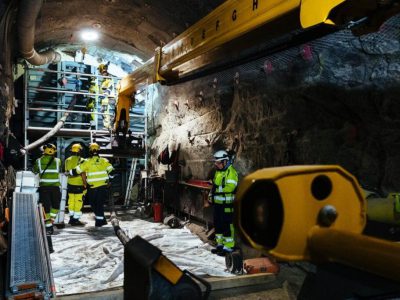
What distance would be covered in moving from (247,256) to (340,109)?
3.00 m

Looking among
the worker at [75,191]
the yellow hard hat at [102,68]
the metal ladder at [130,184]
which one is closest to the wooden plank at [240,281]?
the worker at [75,191]

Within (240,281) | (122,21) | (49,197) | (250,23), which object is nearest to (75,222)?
(49,197)

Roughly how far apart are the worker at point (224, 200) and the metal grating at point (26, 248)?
2848 mm

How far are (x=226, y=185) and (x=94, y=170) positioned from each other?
3923 mm

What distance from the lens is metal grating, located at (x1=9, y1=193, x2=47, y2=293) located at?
343 cm

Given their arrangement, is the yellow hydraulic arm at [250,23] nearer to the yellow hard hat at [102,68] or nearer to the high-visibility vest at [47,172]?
the high-visibility vest at [47,172]

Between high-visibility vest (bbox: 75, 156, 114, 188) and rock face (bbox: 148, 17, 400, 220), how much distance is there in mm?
2873

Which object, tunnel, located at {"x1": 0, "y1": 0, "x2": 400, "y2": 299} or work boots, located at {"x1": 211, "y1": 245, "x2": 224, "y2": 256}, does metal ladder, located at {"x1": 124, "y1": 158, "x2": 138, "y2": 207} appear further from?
work boots, located at {"x1": 211, "y1": 245, "x2": 224, "y2": 256}

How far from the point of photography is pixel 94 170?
8.33 meters

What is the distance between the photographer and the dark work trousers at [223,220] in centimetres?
590

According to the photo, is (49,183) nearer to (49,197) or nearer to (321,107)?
(49,197)

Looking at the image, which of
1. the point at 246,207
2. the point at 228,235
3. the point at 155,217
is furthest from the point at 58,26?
the point at 246,207

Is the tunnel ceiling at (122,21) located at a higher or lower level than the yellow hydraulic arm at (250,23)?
higher

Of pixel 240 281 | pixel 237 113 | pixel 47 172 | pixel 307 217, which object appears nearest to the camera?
pixel 307 217
